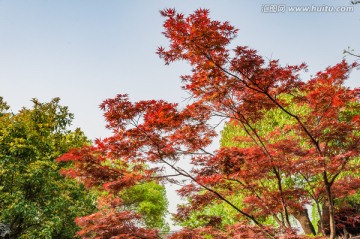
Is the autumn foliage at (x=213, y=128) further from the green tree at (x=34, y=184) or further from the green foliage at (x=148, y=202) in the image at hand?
the green foliage at (x=148, y=202)

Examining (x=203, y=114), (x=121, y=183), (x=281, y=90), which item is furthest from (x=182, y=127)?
(x=281, y=90)

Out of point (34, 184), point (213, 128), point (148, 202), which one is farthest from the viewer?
point (148, 202)

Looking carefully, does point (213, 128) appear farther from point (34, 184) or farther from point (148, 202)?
point (148, 202)

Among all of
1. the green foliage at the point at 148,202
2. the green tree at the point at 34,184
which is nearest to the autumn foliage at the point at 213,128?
the green tree at the point at 34,184

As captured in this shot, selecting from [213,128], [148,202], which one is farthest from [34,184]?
[148,202]

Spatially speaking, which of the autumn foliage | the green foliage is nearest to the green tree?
the autumn foliage

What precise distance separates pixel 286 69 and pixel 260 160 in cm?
166

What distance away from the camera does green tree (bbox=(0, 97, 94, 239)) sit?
845 centimetres

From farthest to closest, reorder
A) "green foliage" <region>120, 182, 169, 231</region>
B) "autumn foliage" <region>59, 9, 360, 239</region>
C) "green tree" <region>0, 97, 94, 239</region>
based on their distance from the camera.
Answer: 1. "green foliage" <region>120, 182, 169, 231</region>
2. "green tree" <region>0, 97, 94, 239</region>
3. "autumn foliage" <region>59, 9, 360, 239</region>

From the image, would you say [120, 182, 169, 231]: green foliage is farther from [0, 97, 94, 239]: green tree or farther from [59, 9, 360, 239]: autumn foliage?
[59, 9, 360, 239]: autumn foliage

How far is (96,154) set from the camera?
199 inches

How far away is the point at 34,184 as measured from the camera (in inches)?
367

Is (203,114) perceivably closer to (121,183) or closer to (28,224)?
(121,183)

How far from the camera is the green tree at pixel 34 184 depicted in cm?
845
